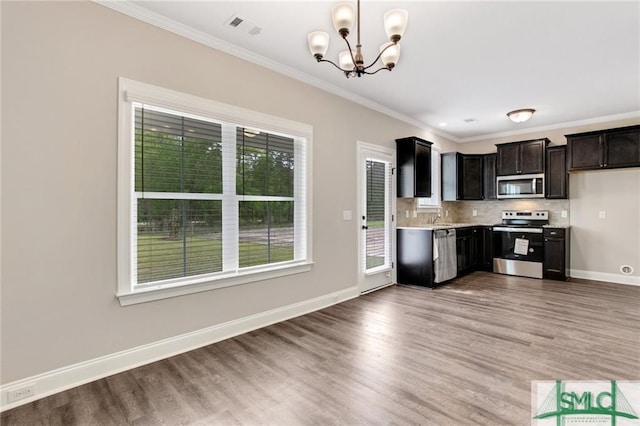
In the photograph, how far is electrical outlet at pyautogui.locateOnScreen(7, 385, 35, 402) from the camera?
79.7 inches

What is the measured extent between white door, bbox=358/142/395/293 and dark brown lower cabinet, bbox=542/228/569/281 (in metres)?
2.84

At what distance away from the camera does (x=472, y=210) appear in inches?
282

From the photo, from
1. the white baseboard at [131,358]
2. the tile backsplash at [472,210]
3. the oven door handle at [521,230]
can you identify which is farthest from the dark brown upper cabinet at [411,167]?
the white baseboard at [131,358]

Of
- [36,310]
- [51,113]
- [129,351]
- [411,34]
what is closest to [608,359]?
[411,34]

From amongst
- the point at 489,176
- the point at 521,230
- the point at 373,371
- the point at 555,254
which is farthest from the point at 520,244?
the point at 373,371

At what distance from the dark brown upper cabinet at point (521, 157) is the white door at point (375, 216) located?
8.91 ft

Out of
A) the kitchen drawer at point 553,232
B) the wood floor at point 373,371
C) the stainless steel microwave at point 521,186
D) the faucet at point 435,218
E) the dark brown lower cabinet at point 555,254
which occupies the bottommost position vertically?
the wood floor at point 373,371

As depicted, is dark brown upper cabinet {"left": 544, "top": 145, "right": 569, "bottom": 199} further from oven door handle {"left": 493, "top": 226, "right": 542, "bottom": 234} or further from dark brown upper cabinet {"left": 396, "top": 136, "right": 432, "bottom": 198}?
dark brown upper cabinet {"left": 396, "top": 136, "right": 432, "bottom": 198}

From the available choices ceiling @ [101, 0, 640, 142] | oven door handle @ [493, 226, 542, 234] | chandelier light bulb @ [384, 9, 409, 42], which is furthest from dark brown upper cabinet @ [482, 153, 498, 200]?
chandelier light bulb @ [384, 9, 409, 42]

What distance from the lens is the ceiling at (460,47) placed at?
8.34 ft

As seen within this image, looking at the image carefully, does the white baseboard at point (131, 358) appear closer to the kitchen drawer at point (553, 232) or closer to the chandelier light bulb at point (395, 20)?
the chandelier light bulb at point (395, 20)

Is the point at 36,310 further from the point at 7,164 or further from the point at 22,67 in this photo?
the point at 22,67

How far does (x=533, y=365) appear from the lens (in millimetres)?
2510

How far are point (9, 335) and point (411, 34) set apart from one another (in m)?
3.87
